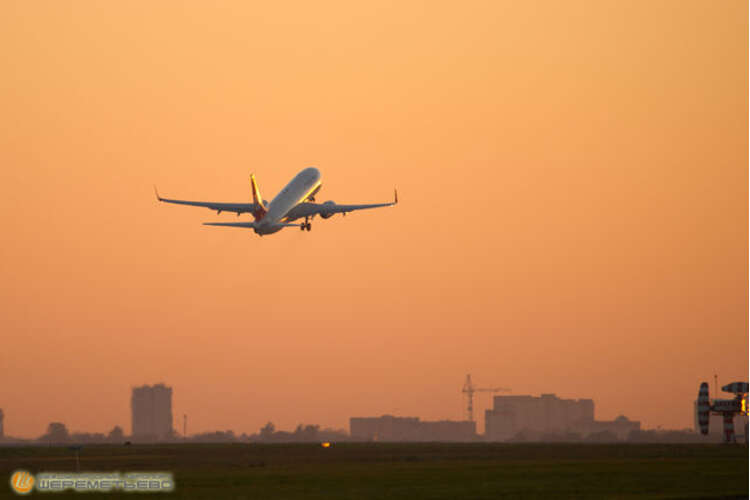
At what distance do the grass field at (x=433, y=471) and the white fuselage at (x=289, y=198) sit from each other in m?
28.4

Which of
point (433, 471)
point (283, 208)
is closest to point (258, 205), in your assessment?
point (283, 208)

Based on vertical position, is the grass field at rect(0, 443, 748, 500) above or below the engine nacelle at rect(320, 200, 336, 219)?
below

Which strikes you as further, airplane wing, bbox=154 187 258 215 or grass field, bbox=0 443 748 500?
airplane wing, bbox=154 187 258 215

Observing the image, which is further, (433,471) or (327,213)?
(327,213)

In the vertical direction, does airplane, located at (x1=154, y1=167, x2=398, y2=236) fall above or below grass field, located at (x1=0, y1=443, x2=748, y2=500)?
above

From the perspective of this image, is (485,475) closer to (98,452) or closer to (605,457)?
(605,457)

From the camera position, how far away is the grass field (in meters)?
88.1

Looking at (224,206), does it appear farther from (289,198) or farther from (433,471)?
(433,471)

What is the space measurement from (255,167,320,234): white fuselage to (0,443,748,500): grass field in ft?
93.1

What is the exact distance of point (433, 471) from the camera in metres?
110

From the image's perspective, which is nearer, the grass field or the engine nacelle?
the grass field

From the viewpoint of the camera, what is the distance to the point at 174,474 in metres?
107

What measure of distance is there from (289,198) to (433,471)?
73.1m

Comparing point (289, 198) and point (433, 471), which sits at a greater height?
point (289, 198)
